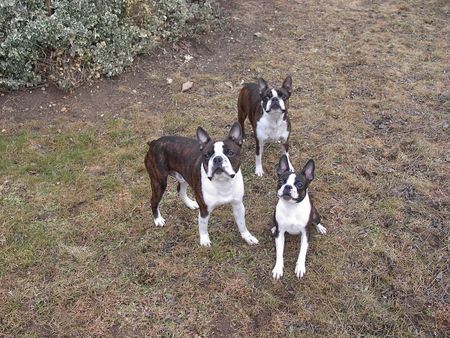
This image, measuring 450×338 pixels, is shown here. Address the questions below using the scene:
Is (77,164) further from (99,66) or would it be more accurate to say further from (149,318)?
(149,318)

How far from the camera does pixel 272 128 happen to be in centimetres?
518

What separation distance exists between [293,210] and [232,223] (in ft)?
3.12

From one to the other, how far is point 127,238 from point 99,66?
349 cm

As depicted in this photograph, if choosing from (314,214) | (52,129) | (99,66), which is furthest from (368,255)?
(99,66)

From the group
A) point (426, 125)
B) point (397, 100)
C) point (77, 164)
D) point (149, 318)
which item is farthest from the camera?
point (397, 100)

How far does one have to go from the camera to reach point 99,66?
7.14m

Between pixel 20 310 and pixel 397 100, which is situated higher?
pixel 397 100

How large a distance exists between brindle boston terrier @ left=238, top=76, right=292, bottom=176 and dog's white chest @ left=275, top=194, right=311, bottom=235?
1253 millimetres

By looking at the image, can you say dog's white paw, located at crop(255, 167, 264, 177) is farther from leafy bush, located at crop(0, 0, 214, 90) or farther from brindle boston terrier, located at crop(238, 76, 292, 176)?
leafy bush, located at crop(0, 0, 214, 90)

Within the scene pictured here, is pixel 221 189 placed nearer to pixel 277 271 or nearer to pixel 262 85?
pixel 277 271

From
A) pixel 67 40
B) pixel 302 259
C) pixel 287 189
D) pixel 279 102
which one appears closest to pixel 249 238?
pixel 302 259

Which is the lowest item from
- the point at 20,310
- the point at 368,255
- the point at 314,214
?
the point at 20,310

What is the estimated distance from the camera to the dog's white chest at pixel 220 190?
3.98m

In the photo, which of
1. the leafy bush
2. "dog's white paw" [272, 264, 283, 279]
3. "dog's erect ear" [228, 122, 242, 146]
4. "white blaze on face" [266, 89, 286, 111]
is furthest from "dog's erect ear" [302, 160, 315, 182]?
the leafy bush
